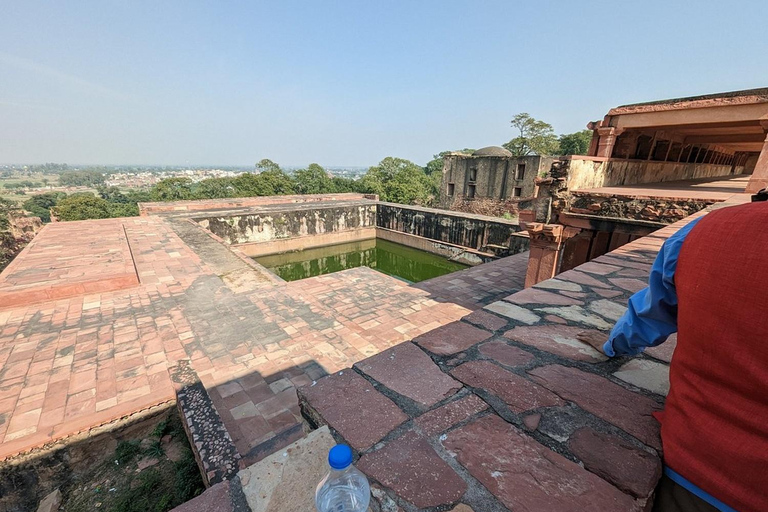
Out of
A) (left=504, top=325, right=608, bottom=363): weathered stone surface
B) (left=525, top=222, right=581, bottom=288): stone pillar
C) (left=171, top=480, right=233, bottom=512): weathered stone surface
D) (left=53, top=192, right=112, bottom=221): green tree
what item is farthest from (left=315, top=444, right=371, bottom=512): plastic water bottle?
(left=53, top=192, right=112, bottom=221): green tree

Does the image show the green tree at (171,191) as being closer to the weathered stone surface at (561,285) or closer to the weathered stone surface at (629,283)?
the weathered stone surface at (561,285)

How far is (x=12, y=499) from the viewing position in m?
2.28

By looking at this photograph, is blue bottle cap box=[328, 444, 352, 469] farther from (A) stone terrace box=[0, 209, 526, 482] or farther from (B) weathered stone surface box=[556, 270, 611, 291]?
(B) weathered stone surface box=[556, 270, 611, 291]

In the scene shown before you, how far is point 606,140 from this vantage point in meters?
5.12

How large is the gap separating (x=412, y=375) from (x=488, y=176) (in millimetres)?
19919

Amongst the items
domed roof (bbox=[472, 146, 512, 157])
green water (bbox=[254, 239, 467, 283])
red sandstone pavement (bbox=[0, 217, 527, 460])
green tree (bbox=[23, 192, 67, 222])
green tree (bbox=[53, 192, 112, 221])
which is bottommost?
green tree (bbox=[23, 192, 67, 222])

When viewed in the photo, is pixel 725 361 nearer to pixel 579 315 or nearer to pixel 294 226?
pixel 579 315

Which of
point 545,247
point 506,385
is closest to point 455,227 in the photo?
point 545,247

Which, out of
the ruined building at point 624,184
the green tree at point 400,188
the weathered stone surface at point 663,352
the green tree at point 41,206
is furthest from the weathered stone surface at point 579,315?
the green tree at point 41,206

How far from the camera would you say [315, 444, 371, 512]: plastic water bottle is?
2.68 ft

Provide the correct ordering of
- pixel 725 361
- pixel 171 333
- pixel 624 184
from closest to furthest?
1. pixel 725 361
2. pixel 171 333
3. pixel 624 184

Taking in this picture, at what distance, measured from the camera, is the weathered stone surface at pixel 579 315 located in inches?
66.0

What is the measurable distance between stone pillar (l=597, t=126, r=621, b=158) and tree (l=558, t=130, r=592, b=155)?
88.9ft

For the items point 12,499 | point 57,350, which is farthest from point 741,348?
point 57,350
